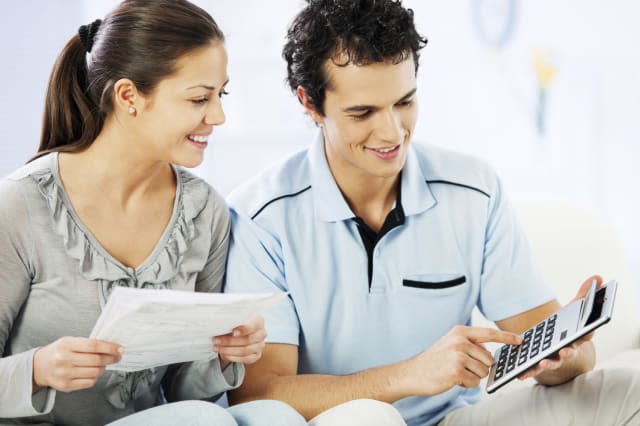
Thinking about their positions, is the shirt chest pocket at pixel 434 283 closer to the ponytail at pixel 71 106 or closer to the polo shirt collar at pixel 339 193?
the polo shirt collar at pixel 339 193

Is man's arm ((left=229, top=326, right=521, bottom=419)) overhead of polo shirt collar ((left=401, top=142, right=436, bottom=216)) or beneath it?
beneath

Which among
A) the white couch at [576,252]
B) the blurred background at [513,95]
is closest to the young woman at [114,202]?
the white couch at [576,252]

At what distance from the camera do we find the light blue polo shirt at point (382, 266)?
1654 millimetres

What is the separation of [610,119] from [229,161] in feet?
5.48

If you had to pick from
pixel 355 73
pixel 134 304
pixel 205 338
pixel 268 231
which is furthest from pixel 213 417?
pixel 355 73

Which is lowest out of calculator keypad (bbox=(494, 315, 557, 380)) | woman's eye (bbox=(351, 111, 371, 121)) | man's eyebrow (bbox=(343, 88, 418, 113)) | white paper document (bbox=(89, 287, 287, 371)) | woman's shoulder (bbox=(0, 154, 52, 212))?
calculator keypad (bbox=(494, 315, 557, 380))

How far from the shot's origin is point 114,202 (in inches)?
59.2

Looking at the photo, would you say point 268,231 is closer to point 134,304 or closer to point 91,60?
point 91,60

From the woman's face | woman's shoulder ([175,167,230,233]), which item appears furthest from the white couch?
the woman's face

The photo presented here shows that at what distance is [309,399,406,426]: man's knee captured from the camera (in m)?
1.29

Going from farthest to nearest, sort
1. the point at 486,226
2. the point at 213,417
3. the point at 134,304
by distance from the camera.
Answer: the point at 486,226, the point at 213,417, the point at 134,304

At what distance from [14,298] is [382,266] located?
674 mm

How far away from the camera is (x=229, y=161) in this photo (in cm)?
394

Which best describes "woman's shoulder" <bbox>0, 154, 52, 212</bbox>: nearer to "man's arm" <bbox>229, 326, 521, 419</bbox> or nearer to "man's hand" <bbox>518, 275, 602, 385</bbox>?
"man's arm" <bbox>229, 326, 521, 419</bbox>
